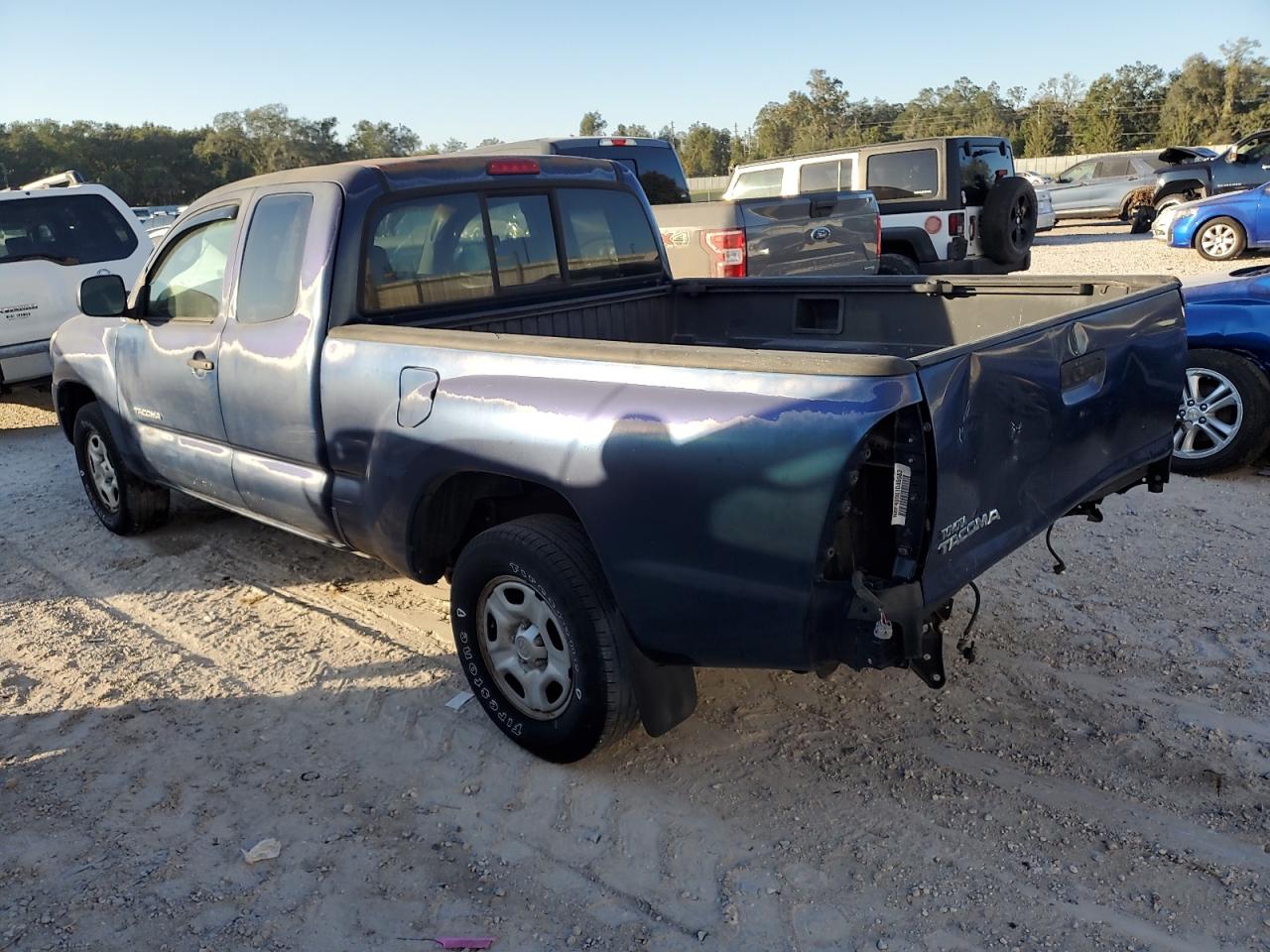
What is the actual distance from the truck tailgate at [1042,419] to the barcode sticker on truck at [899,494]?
9cm

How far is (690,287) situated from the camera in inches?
199

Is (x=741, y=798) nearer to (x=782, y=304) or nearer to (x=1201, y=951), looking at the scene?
(x=1201, y=951)

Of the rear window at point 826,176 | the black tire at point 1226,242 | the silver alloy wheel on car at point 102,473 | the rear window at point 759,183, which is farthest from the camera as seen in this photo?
the black tire at point 1226,242

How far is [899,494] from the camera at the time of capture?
2500mm

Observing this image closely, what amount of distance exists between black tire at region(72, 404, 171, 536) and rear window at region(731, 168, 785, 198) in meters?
9.01

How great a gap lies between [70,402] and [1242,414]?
6910mm

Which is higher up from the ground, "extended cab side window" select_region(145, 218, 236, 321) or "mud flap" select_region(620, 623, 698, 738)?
"extended cab side window" select_region(145, 218, 236, 321)

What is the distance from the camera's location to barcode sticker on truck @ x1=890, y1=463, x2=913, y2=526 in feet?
8.14

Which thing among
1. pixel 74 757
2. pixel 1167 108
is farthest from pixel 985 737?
pixel 1167 108

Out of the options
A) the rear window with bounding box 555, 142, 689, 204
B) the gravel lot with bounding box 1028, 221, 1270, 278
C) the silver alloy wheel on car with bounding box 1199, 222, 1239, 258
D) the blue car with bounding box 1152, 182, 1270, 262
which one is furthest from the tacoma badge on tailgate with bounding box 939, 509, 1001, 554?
the silver alloy wheel on car with bounding box 1199, 222, 1239, 258

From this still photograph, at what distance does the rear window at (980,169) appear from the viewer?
1164cm

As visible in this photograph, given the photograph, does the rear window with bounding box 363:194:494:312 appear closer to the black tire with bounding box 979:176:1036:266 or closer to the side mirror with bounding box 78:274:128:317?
the side mirror with bounding box 78:274:128:317

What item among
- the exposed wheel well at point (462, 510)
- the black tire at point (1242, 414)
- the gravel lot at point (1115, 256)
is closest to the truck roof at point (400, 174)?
the exposed wheel well at point (462, 510)

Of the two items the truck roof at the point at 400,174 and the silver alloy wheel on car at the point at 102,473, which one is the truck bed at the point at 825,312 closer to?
the truck roof at the point at 400,174
